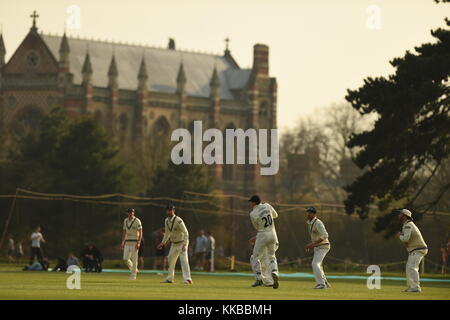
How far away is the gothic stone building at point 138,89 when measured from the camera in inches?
4368

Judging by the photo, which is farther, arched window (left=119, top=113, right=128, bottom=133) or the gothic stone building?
arched window (left=119, top=113, right=128, bottom=133)

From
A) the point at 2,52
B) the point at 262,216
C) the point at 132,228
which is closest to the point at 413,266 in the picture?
the point at 262,216

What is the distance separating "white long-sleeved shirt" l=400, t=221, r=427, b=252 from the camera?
1186 inches

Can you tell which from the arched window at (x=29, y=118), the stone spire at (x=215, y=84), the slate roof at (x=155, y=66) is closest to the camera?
the arched window at (x=29, y=118)

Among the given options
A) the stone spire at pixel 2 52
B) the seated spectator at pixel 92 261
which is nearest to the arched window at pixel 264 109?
the stone spire at pixel 2 52

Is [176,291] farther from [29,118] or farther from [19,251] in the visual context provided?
[29,118]

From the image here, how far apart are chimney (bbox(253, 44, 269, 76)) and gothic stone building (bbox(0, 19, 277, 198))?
0.30 ft

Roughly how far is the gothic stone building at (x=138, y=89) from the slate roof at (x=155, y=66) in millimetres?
93

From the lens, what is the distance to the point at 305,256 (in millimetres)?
63969

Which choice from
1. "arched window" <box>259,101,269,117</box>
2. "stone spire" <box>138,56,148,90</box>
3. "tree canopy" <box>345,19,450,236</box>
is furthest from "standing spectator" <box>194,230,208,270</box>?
"arched window" <box>259,101,269,117</box>

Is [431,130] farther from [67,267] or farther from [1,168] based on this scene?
[1,168]

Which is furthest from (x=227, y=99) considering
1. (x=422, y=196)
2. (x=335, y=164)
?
(x=422, y=196)

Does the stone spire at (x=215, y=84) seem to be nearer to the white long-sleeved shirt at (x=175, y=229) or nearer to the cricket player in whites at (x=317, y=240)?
the white long-sleeved shirt at (x=175, y=229)

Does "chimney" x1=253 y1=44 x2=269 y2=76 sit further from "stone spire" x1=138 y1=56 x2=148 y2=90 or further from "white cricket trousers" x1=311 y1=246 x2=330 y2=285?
"white cricket trousers" x1=311 y1=246 x2=330 y2=285
